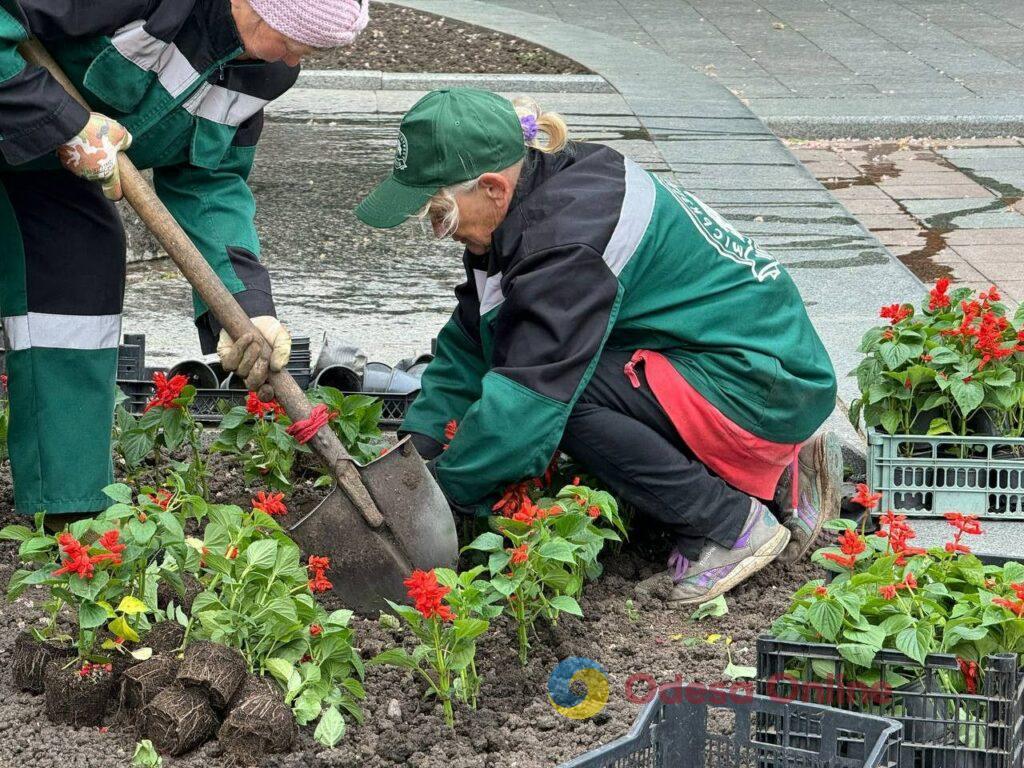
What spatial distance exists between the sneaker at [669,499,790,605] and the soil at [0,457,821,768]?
0.04 metres

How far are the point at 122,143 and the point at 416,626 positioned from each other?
118cm

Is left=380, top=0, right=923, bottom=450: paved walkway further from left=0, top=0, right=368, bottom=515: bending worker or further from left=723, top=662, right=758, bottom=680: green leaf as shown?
left=0, top=0, right=368, bottom=515: bending worker

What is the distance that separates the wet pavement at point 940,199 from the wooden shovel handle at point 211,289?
315 centimetres

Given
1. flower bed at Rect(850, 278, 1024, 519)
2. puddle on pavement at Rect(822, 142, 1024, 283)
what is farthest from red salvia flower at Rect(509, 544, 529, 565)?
puddle on pavement at Rect(822, 142, 1024, 283)

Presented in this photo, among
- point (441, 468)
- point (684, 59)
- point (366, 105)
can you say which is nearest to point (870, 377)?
point (441, 468)

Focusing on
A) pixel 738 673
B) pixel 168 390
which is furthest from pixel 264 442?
pixel 738 673

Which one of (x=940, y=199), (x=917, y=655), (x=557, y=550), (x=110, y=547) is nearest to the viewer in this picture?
(x=917, y=655)

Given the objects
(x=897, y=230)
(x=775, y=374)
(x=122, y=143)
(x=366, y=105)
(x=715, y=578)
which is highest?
(x=122, y=143)

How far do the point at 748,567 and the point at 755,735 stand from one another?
798 mm

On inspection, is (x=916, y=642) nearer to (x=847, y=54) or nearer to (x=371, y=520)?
(x=371, y=520)

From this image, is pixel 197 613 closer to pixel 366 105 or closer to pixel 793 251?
pixel 793 251

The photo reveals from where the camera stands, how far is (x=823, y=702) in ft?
7.94

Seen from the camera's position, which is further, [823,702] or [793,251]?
[793,251]

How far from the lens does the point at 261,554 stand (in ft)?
8.20
